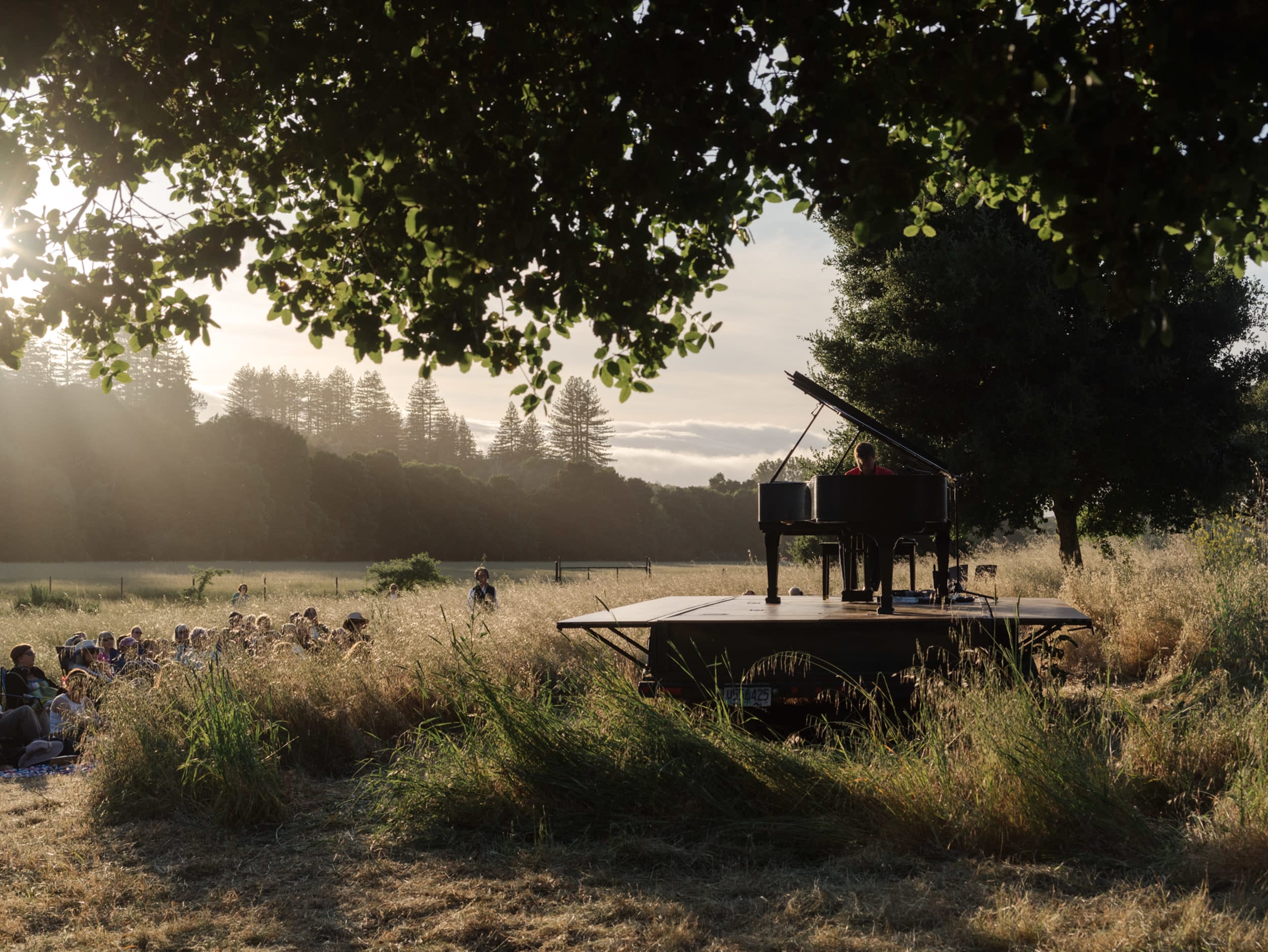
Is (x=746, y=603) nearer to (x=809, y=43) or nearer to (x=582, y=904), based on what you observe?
(x=582, y=904)

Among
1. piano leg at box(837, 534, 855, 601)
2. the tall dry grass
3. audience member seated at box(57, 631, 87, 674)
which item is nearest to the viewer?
the tall dry grass

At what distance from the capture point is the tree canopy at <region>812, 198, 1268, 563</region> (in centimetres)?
1802

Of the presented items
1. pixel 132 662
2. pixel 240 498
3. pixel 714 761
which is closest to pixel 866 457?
pixel 714 761

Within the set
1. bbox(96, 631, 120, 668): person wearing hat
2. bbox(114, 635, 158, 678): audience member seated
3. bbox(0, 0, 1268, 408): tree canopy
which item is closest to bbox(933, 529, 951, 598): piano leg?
bbox(0, 0, 1268, 408): tree canopy

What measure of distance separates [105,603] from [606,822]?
2291 centimetres

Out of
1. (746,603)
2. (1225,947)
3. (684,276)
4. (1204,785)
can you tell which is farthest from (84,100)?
(1204,785)

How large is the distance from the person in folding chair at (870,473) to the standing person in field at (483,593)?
5.43 metres

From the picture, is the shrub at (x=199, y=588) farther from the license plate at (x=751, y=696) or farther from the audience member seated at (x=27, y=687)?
the license plate at (x=751, y=696)

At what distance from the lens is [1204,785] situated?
203 inches

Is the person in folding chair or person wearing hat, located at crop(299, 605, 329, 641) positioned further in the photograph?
person wearing hat, located at crop(299, 605, 329, 641)

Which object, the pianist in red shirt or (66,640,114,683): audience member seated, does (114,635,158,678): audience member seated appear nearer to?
(66,640,114,683): audience member seated

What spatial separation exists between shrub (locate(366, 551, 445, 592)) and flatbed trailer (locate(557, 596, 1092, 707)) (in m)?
20.3

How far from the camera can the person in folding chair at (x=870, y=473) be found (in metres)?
7.84

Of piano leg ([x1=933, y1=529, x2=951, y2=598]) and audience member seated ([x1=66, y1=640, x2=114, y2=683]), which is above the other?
piano leg ([x1=933, y1=529, x2=951, y2=598])
